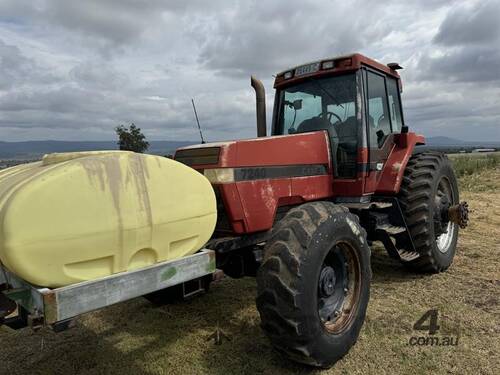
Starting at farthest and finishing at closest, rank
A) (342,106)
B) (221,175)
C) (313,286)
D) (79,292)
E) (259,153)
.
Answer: (342,106) → (259,153) → (221,175) → (313,286) → (79,292)

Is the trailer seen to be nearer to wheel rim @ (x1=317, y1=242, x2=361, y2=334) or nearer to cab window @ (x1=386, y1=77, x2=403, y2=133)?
wheel rim @ (x1=317, y1=242, x2=361, y2=334)

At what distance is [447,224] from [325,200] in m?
2.18

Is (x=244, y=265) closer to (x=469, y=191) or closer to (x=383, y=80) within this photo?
(x=383, y=80)

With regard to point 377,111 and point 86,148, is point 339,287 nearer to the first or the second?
point 377,111

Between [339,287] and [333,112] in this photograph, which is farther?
[333,112]

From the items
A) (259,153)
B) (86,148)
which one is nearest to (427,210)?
(259,153)

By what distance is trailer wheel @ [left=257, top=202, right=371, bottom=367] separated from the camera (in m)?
2.98

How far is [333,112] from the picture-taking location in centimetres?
487

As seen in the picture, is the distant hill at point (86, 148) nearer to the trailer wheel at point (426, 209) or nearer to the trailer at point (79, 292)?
the trailer at point (79, 292)

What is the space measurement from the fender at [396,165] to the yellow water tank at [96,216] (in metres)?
2.82

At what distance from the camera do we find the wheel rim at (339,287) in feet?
11.2

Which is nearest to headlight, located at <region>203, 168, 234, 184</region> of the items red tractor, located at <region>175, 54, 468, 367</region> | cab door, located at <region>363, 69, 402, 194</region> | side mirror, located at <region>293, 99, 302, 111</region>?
red tractor, located at <region>175, 54, 468, 367</region>

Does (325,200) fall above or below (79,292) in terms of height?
above

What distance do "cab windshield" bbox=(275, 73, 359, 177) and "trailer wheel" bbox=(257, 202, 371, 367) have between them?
4.18 feet
